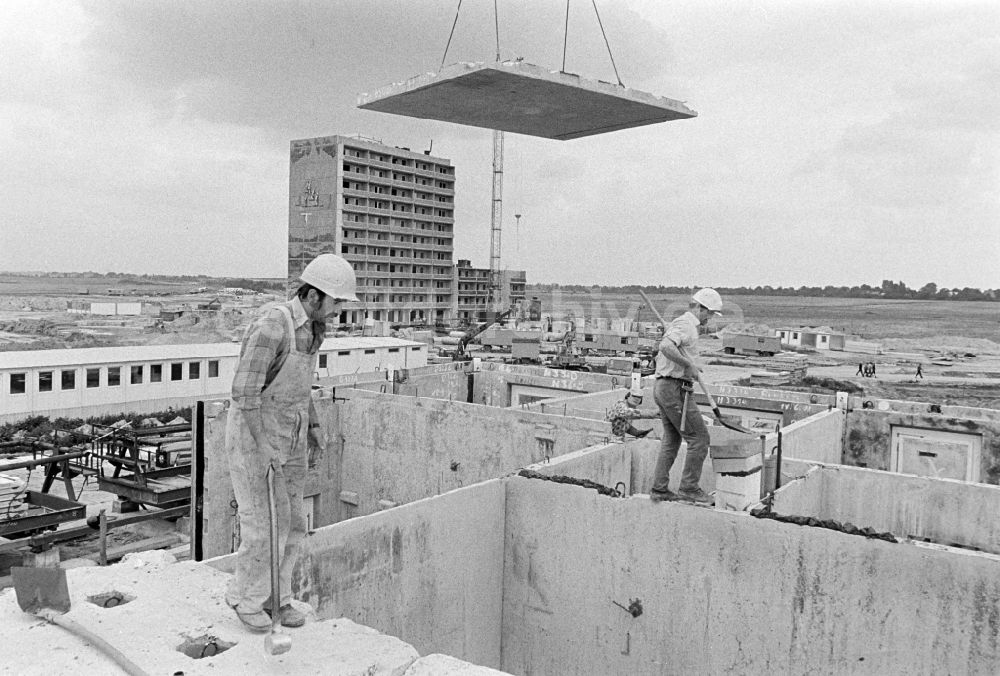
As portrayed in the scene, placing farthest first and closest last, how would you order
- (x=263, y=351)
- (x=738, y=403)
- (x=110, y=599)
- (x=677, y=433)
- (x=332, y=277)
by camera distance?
(x=738, y=403) < (x=677, y=433) < (x=110, y=599) < (x=332, y=277) < (x=263, y=351)

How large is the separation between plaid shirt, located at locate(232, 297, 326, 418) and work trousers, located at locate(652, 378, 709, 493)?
11.9 feet

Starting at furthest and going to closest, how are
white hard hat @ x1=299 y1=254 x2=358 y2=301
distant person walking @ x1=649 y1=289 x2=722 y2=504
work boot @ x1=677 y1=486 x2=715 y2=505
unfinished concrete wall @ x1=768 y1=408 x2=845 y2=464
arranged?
unfinished concrete wall @ x1=768 y1=408 x2=845 y2=464
work boot @ x1=677 y1=486 x2=715 y2=505
distant person walking @ x1=649 y1=289 x2=722 y2=504
white hard hat @ x1=299 y1=254 x2=358 y2=301

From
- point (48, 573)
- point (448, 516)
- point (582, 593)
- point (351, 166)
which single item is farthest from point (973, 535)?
point (351, 166)

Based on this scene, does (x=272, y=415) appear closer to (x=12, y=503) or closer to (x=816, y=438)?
(x=816, y=438)

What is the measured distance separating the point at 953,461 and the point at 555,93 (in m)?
8.82

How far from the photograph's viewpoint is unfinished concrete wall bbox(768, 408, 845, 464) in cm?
1099

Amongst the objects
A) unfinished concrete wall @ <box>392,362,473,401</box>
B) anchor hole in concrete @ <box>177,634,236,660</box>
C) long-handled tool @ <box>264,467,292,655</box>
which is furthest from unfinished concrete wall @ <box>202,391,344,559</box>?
long-handled tool @ <box>264,467,292,655</box>

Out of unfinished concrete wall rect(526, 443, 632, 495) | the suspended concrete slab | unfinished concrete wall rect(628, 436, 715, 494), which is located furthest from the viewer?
unfinished concrete wall rect(628, 436, 715, 494)

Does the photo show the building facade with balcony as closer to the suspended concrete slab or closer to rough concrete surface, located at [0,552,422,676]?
the suspended concrete slab

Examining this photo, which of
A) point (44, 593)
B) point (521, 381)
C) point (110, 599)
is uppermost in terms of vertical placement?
point (44, 593)

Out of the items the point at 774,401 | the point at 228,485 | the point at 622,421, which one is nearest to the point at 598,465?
the point at 622,421

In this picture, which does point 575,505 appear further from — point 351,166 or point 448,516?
point 351,166

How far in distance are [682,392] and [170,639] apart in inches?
177

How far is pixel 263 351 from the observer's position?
13.2 feet
